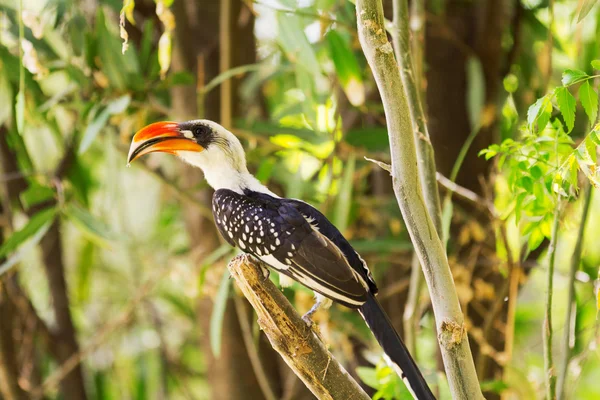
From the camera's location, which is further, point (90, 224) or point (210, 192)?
point (210, 192)

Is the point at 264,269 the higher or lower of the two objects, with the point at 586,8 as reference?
lower

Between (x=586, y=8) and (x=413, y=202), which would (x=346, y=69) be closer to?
(x=586, y=8)

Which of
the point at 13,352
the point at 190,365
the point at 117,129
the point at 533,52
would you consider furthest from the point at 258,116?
the point at 190,365

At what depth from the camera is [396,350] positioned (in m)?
1.24

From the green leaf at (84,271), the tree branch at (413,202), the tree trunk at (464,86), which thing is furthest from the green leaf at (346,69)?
the green leaf at (84,271)

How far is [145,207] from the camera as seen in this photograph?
3.95 meters

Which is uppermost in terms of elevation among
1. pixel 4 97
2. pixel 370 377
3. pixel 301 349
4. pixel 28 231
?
pixel 4 97

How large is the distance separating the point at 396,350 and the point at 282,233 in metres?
0.29

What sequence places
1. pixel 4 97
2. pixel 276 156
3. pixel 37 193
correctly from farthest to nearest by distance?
pixel 4 97 < pixel 276 156 < pixel 37 193

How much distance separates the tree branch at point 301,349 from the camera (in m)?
1.17

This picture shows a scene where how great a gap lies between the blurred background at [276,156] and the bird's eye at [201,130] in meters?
0.33

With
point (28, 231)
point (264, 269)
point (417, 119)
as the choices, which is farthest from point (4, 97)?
point (417, 119)

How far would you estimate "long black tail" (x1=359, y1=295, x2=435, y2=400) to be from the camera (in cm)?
118

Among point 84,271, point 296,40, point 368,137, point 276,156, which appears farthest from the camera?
point 84,271
